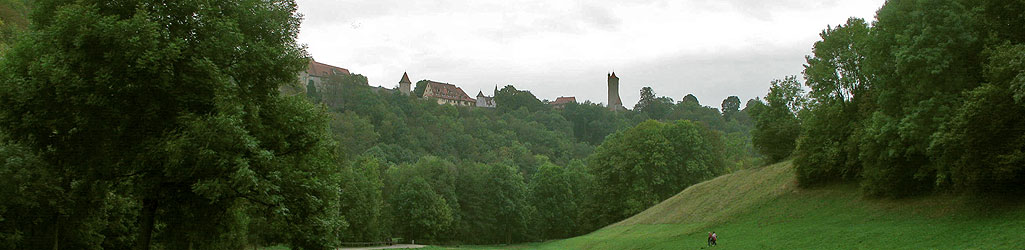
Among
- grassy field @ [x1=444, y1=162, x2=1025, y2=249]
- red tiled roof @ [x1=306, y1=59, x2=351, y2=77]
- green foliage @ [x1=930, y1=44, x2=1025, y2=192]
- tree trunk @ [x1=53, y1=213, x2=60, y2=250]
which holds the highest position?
red tiled roof @ [x1=306, y1=59, x2=351, y2=77]

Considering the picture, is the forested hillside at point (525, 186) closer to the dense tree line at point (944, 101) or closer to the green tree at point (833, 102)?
the green tree at point (833, 102)

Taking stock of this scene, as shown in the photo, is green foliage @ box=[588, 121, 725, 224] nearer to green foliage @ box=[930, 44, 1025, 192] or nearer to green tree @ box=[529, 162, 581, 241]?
green tree @ box=[529, 162, 581, 241]

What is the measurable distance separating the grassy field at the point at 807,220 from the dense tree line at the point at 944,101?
1.21 meters

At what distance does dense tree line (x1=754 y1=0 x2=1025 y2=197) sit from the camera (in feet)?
81.9

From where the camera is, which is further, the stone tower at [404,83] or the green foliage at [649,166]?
the stone tower at [404,83]

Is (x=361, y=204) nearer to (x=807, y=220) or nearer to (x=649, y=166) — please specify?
(x=649, y=166)

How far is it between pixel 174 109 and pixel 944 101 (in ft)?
94.4

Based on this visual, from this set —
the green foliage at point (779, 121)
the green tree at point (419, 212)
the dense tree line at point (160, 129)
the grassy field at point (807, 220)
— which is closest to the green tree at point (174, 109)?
the dense tree line at point (160, 129)

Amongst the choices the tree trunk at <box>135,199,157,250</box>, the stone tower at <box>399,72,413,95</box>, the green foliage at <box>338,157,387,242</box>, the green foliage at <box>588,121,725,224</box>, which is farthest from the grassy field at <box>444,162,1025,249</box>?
the stone tower at <box>399,72,413,95</box>

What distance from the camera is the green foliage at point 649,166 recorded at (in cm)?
7212

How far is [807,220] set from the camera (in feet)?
118

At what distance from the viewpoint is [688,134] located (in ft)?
248

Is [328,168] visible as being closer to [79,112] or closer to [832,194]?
[79,112]

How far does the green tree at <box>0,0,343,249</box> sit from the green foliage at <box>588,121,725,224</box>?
55.9 m
